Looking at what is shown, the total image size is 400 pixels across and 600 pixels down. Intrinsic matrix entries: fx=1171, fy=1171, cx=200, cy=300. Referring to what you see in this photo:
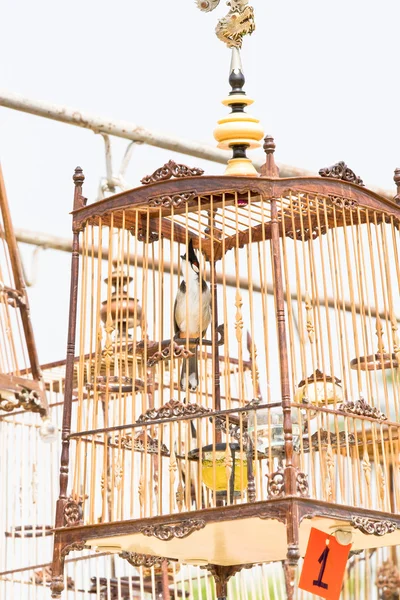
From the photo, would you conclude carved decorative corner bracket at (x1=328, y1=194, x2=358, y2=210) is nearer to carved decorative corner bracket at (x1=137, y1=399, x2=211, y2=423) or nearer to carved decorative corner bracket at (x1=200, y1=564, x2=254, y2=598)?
carved decorative corner bracket at (x1=137, y1=399, x2=211, y2=423)

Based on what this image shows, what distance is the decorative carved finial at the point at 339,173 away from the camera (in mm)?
3713

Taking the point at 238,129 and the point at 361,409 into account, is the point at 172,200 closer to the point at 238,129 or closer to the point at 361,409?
the point at 238,129

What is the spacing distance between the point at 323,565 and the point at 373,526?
0.20 metres

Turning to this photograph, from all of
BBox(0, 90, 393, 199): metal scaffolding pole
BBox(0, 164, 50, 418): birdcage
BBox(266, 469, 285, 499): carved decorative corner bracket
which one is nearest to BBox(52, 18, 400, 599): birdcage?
BBox(266, 469, 285, 499): carved decorative corner bracket

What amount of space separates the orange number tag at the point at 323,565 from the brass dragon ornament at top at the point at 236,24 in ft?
5.47

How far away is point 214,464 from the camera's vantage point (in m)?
3.51

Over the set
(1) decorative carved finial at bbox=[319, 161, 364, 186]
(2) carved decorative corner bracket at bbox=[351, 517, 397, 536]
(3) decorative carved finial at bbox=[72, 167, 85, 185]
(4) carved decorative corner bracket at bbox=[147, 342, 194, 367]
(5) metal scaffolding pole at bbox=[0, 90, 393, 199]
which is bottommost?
(2) carved decorative corner bracket at bbox=[351, 517, 397, 536]

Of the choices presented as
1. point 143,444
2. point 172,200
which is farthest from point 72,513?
point 172,200

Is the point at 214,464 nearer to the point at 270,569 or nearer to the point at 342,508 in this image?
the point at 342,508

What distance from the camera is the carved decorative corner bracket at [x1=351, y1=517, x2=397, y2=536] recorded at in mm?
3457

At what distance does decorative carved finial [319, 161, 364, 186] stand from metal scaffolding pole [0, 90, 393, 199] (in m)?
2.81

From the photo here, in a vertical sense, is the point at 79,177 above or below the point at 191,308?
above

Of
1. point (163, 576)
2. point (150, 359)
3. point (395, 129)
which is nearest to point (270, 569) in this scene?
point (163, 576)

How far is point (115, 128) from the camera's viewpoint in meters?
6.54
